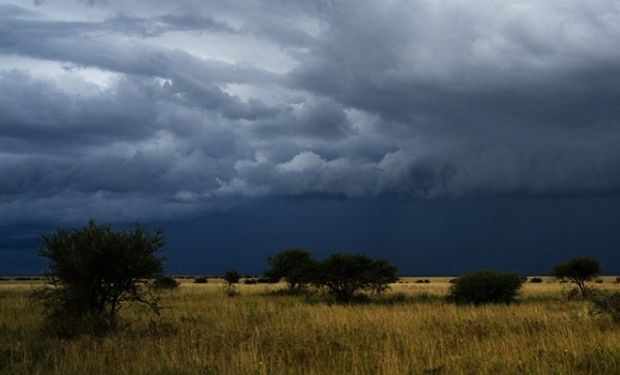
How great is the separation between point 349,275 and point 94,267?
63.8 ft

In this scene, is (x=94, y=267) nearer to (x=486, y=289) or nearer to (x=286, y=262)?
(x=486, y=289)

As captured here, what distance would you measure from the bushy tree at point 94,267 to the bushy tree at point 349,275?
17755mm

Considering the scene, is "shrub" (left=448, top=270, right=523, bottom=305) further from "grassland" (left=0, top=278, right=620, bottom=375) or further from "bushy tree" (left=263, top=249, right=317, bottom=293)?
"bushy tree" (left=263, top=249, right=317, bottom=293)

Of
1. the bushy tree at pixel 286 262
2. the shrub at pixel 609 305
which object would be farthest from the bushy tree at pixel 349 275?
the shrub at pixel 609 305

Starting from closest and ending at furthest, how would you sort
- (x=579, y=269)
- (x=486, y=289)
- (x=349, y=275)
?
(x=486, y=289)
(x=349, y=275)
(x=579, y=269)

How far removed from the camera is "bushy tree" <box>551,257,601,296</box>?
42088mm

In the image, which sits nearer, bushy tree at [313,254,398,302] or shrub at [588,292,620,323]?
shrub at [588,292,620,323]

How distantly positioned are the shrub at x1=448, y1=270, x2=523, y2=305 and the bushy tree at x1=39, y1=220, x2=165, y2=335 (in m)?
19.0

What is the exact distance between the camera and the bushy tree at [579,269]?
42.1 metres

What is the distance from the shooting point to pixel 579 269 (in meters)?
42.3

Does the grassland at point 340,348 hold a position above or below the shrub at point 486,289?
above

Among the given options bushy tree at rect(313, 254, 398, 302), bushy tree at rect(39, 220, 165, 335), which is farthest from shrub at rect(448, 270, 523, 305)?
bushy tree at rect(39, 220, 165, 335)

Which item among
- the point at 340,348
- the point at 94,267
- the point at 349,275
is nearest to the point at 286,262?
the point at 349,275

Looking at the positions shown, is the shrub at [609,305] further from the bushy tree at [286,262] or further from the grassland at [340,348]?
the bushy tree at [286,262]
